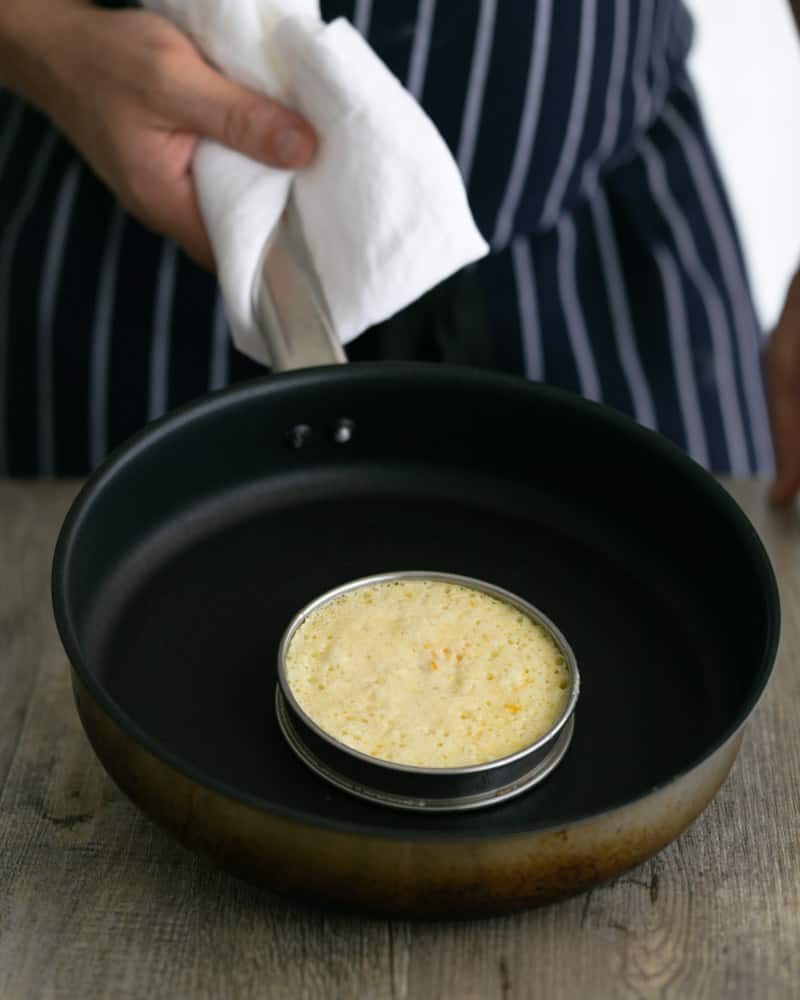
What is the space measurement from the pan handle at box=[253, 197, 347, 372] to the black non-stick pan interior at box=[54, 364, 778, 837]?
0.04 meters

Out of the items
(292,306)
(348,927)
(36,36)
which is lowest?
(348,927)

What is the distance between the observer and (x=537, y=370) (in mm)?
1188

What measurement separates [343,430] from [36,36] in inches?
17.8

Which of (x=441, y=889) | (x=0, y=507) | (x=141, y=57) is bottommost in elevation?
(x=0, y=507)

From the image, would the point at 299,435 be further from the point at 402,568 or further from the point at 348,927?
the point at 348,927

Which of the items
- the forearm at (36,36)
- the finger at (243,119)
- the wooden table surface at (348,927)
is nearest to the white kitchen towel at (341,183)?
the finger at (243,119)

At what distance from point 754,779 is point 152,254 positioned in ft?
2.29

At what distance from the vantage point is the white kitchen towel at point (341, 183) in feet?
3.00

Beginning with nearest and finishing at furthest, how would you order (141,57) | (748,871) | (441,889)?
(441,889)
(748,871)
(141,57)

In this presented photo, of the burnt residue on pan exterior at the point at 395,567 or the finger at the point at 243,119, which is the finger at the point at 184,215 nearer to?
the finger at the point at 243,119

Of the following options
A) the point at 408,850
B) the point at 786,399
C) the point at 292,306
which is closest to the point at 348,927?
the point at 408,850

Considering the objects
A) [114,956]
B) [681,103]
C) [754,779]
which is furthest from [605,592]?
[681,103]

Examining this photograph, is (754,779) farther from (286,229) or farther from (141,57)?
(141,57)

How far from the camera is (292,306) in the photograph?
0.95 metres
